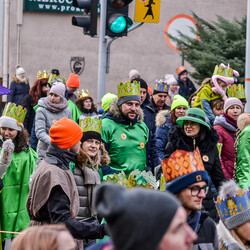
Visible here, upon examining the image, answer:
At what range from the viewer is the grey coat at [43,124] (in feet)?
36.5

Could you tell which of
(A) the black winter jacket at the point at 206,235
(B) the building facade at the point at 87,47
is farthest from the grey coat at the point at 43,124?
(B) the building facade at the point at 87,47

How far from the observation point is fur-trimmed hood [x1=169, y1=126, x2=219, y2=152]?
7.77 m

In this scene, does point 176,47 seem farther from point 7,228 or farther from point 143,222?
point 143,222

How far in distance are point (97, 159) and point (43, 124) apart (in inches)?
171

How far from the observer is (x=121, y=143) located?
26.8 feet

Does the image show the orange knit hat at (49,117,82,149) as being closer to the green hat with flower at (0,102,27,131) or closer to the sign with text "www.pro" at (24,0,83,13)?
the green hat with flower at (0,102,27,131)

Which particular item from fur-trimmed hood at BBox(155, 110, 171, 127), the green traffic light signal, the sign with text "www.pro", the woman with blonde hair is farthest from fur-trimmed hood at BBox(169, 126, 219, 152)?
the sign with text "www.pro"

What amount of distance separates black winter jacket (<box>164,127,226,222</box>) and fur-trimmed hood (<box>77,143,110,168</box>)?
0.62 metres

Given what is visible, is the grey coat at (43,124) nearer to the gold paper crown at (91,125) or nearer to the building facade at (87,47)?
the gold paper crown at (91,125)

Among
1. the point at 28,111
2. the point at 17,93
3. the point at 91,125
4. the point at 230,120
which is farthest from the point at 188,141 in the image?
the point at 17,93

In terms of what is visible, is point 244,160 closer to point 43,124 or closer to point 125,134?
point 125,134

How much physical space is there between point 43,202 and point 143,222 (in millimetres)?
3144

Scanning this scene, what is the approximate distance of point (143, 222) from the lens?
245 cm

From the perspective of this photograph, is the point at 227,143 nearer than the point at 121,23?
Yes
